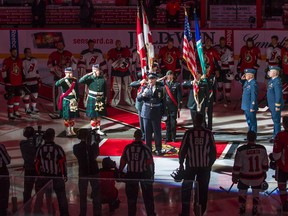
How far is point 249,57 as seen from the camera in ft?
72.3

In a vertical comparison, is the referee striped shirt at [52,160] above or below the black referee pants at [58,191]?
above

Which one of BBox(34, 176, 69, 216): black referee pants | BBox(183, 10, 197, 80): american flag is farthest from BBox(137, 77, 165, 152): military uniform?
BBox(34, 176, 69, 216): black referee pants

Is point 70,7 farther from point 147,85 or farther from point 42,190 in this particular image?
point 42,190

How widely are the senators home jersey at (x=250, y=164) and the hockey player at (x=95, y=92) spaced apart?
620 centimetres

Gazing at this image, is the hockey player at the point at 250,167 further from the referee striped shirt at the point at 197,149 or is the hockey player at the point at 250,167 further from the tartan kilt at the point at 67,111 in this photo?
the tartan kilt at the point at 67,111

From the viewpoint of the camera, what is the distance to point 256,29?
76.1 feet

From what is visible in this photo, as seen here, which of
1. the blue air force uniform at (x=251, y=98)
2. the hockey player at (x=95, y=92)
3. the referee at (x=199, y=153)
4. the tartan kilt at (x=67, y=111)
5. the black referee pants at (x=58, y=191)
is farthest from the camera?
the tartan kilt at (x=67, y=111)

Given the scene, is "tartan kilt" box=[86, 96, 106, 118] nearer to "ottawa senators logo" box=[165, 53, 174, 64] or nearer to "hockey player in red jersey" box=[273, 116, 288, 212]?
"ottawa senators logo" box=[165, 53, 174, 64]

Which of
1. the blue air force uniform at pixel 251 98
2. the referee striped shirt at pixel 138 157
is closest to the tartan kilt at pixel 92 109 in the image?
the blue air force uniform at pixel 251 98

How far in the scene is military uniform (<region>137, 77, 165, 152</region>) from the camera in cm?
1617

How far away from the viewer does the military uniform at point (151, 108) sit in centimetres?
1617

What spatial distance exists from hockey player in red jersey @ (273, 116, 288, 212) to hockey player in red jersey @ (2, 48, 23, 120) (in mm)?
9393

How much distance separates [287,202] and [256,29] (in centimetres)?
1107

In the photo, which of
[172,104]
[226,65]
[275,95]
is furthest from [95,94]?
[226,65]
